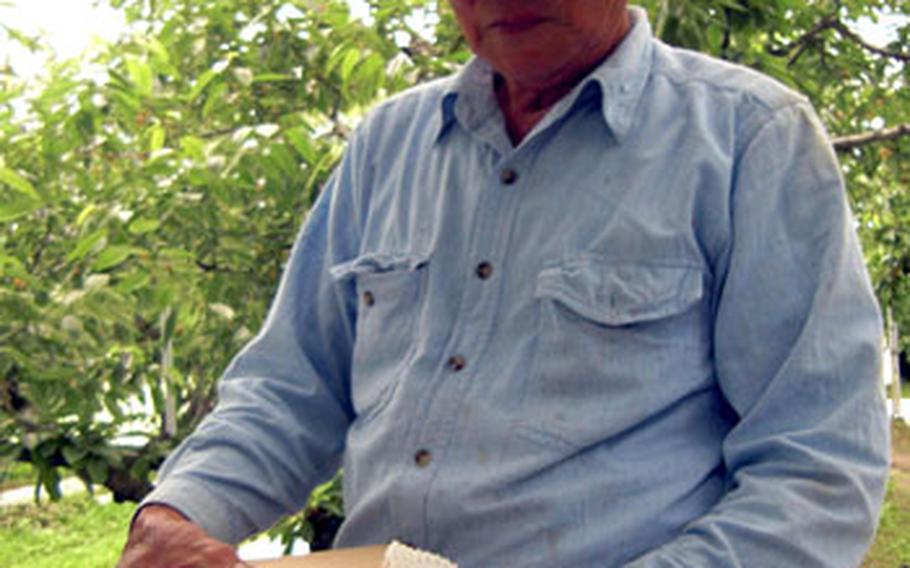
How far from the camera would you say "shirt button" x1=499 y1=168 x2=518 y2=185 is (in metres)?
1.30

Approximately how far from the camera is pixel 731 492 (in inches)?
45.3

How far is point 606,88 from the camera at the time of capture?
125 cm

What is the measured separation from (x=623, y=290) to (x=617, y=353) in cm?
6

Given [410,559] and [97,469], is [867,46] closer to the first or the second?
[97,469]

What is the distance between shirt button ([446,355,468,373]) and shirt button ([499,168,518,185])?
180 mm

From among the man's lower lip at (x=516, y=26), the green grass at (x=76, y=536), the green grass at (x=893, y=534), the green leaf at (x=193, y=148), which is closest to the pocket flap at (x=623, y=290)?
the man's lower lip at (x=516, y=26)

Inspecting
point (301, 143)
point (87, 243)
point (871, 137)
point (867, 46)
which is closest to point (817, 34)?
point (867, 46)

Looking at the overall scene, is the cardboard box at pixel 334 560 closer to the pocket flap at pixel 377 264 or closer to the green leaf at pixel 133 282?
the pocket flap at pixel 377 264

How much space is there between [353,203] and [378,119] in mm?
100

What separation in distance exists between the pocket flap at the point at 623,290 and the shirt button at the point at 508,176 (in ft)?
0.41

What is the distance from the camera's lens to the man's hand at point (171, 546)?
1.19 m

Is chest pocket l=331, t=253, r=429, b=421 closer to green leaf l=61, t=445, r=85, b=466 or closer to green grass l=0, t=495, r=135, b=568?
green leaf l=61, t=445, r=85, b=466

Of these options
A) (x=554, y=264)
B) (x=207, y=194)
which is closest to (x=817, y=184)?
(x=554, y=264)

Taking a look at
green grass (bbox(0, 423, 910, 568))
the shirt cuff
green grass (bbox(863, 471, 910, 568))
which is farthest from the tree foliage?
green grass (bbox(863, 471, 910, 568))
